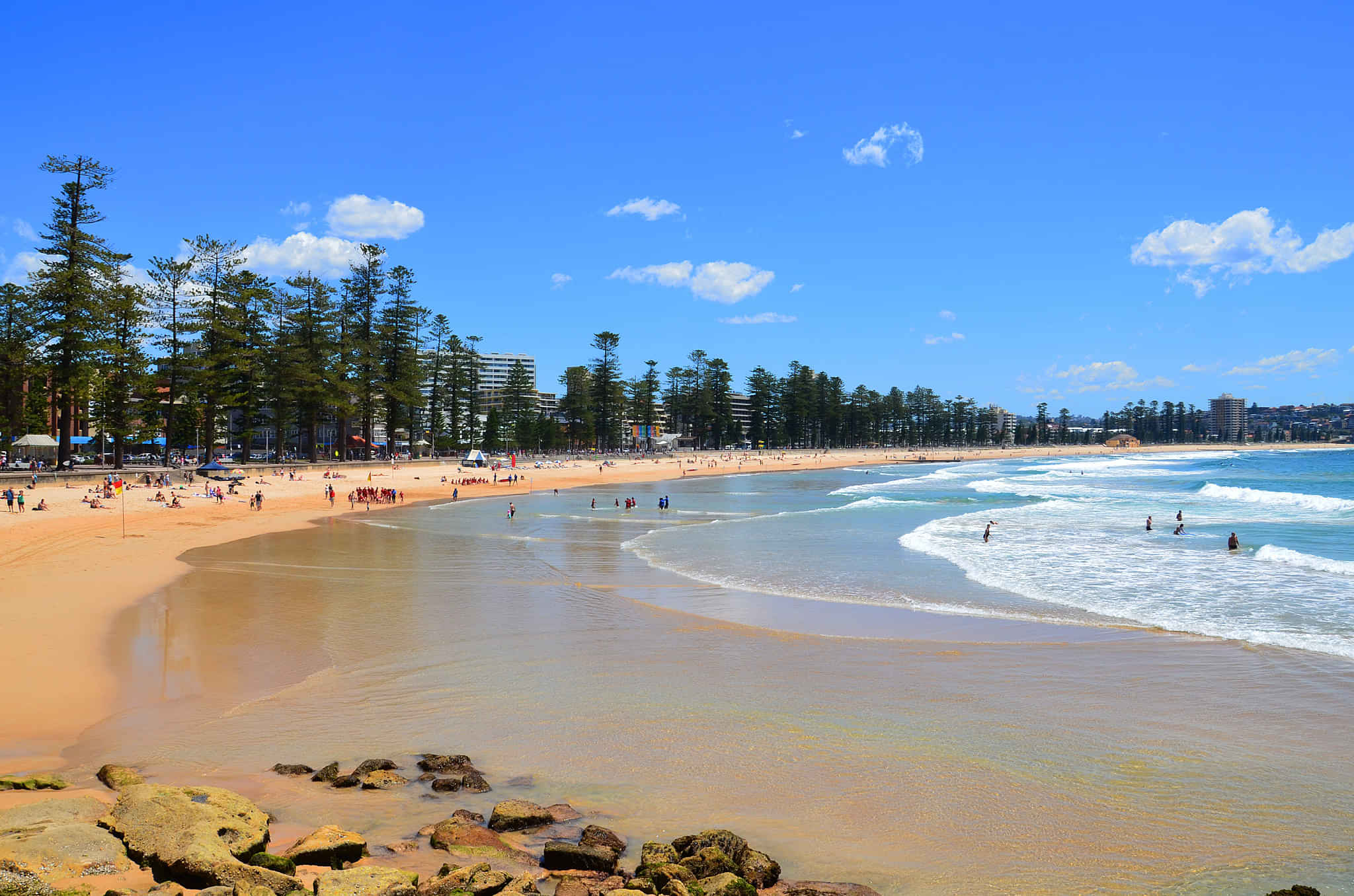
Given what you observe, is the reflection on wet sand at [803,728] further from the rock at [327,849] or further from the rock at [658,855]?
the rock at [658,855]

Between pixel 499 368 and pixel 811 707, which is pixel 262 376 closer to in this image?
pixel 811 707

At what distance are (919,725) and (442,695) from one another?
5424 mm

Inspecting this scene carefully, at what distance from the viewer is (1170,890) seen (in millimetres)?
5270

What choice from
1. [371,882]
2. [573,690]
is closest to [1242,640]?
[573,690]

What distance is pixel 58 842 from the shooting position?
15.9 ft

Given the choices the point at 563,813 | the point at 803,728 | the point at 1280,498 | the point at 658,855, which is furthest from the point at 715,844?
the point at 1280,498

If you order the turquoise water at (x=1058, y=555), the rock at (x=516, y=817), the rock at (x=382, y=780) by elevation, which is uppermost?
the rock at (x=516, y=817)

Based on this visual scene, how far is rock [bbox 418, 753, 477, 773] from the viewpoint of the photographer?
273 inches

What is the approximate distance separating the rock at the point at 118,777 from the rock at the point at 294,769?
3.24 feet

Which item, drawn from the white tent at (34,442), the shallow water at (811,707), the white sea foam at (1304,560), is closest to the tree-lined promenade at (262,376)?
the white tent at (34,442)

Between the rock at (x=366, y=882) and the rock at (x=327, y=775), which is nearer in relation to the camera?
the rock at (x=366, y=882)

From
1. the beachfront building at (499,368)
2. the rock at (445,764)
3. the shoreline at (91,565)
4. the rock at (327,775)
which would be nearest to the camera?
the rock at (327,775)

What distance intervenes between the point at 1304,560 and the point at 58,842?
2476cm

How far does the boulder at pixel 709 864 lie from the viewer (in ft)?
16.3
